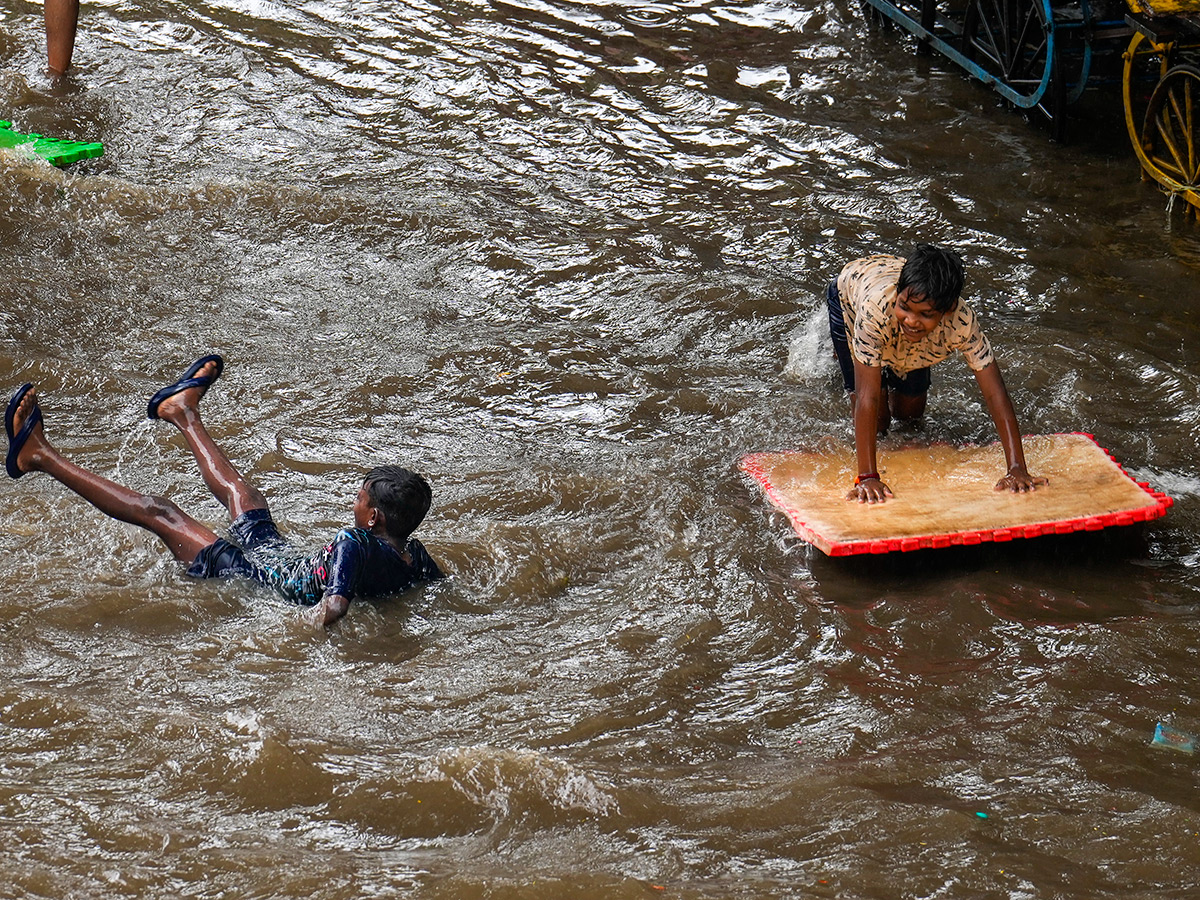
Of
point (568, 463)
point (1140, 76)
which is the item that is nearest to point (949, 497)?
point (568, 463)

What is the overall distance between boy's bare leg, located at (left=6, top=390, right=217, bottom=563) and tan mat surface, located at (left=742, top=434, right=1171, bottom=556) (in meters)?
2.09

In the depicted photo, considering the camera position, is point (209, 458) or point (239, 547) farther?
point (209, 458)

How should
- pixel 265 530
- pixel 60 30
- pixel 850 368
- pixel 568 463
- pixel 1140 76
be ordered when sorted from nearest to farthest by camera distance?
1. pixel 265 530
2. pixel 568 463
3. pixel 850 368
4. pixel 1140 76
5. pixel 60 30

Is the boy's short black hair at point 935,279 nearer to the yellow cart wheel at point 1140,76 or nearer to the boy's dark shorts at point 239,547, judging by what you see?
the boy's dark shorts at point 239,547

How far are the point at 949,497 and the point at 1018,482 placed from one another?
0.25 metres

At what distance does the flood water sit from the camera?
310cm

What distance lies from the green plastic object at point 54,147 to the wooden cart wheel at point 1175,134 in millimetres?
6319

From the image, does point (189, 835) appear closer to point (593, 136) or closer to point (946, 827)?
point (946, 827)

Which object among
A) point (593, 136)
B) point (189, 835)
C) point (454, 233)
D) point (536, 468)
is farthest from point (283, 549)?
point (593, 136)

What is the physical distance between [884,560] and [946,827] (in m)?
1.56

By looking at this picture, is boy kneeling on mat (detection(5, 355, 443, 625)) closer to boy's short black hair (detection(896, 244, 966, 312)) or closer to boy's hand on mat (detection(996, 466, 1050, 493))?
boy's short black hair (detection(896, 244, 966, 312))

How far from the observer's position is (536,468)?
5.14m

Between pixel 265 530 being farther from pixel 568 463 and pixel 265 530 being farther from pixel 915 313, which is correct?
pixel 915 313

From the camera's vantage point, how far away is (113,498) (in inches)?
173
